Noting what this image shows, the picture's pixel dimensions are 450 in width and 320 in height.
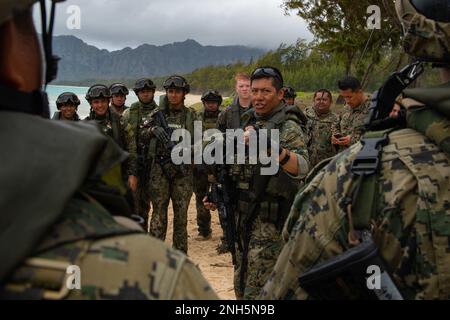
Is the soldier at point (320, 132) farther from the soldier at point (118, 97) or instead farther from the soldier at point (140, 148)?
the soldier at point (118, 97)

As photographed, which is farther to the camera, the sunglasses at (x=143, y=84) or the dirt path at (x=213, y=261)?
the sunglasses at (x=143, y=84)

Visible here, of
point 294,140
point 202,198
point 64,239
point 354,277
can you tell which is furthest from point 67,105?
point 64,239

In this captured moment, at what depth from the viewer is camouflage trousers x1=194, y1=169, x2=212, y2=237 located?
732 cm

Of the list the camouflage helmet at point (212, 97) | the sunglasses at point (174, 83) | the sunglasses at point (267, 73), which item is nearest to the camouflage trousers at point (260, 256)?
the sunglasses at point (267, 73)

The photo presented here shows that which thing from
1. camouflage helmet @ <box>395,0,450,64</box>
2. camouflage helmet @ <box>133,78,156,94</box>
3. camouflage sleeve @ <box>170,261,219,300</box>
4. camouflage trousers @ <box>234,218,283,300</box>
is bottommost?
camouflage trousers @ <box>234,218,283,300</box>

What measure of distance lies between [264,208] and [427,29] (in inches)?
91.2

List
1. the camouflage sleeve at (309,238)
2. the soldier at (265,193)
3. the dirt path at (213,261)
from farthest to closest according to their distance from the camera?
the dirt path at (213,261)
the soldier at (265,193)
the camouflage sleeve at (309,238)

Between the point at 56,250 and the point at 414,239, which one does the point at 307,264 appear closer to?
the point at 414,239

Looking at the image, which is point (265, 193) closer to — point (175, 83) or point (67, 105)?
point (175, 83)

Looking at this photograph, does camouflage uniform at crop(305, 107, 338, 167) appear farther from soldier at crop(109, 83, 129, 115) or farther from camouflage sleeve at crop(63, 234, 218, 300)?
camouflage sleeve at crop(63, 234, 218, 300)

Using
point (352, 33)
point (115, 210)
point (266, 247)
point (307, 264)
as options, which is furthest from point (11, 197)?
point (352, 33)

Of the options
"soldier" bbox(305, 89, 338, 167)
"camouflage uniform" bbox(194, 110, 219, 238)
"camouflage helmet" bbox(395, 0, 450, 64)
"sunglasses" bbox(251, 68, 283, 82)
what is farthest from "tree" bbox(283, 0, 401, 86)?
"camouflage helmet" bbox(395, 0, 450, 64)

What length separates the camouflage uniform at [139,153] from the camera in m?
6.30

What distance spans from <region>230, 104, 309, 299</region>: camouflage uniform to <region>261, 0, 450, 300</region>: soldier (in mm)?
2049
